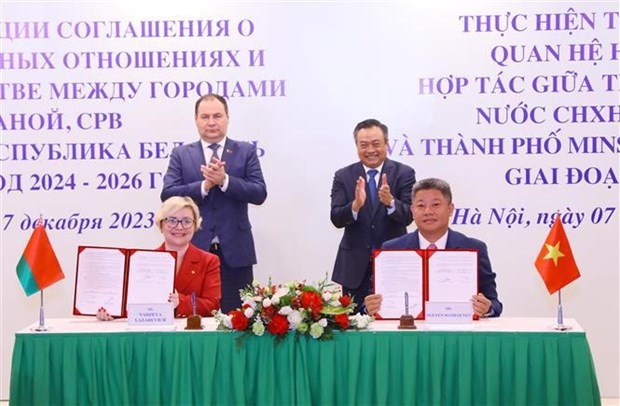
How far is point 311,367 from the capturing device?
391cm

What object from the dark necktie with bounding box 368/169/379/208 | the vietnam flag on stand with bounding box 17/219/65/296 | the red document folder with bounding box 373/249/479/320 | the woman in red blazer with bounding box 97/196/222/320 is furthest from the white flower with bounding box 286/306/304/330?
the dark necktie with bounding box 368/169/379/208

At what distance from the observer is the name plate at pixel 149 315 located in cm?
402

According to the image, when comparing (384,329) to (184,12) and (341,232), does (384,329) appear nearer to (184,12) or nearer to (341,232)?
(341,232)

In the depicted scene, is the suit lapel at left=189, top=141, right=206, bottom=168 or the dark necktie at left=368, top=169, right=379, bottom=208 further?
the suit lapel at left=189, top=141, right=206, bottom=168

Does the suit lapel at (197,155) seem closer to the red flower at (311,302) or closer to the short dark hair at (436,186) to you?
the short dark hair at (436,186)

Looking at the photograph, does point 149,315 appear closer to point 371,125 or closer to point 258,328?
point 258,328

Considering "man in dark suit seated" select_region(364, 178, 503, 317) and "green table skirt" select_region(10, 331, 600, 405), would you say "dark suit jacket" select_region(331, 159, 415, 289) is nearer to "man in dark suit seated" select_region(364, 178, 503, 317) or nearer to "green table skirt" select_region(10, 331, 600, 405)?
"man in dark suit seated" select_region(364, 178, 503, 317)

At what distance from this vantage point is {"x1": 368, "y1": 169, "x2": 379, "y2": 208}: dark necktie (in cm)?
571

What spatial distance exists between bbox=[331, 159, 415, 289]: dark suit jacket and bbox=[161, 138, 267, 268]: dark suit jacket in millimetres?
491

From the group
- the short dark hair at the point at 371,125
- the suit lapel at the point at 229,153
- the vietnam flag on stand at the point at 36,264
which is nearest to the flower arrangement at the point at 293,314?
the vietnam flag on stand at the point at 36,264

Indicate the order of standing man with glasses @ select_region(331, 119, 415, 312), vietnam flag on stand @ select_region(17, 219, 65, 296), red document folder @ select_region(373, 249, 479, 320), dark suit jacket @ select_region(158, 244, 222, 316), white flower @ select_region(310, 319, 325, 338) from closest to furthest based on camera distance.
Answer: white flower @ select_region(310, 319, 325, 338) < red document folder @ select_region(373, 249, 479, 320) < vietnam flag on stand @ select_region(17, 219, 65, 296) < dark suit jacket @ select_region(158, 244, 222, 316) < standing man with glasses @ select_region(331, 119, 415, 312)

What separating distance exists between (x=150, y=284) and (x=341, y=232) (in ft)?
6.68

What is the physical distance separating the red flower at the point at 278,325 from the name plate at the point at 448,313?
586mm

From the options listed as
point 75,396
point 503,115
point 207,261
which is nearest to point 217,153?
point 207,261
